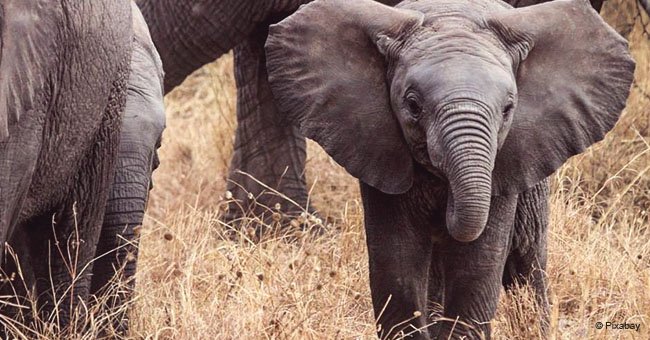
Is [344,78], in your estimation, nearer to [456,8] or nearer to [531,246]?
[456,8]

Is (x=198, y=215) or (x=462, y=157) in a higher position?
(x=462, y=157)

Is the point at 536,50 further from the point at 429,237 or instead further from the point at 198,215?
the point at 198,215

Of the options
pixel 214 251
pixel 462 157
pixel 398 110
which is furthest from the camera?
pixel 214 251

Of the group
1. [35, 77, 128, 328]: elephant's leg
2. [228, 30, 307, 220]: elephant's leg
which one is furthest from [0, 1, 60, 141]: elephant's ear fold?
[228, 30, 307, 220]: elephant's leg

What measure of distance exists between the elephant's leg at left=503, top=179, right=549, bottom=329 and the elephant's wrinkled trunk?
2.42 feet

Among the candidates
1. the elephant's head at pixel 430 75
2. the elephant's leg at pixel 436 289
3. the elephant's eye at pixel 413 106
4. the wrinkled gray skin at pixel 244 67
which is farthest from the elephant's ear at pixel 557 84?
the wrinkled gray skin at pixel 244 67

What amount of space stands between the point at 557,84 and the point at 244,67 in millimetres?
2336

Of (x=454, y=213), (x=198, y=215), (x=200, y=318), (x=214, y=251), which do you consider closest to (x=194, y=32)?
(x=198, y=215)

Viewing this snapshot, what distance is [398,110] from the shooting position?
14.1 feet

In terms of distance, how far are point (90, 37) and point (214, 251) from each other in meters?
1.21

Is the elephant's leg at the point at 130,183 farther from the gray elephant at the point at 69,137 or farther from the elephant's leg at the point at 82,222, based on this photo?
the elephant's leg at the point at 82,222

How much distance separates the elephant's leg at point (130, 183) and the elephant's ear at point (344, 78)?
14.2 inches

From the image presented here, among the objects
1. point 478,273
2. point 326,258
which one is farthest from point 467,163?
point 326,258

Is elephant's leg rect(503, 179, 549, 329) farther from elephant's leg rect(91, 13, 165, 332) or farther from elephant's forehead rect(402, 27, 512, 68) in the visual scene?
elephant's leg rect(91, 13, 165, 332)
